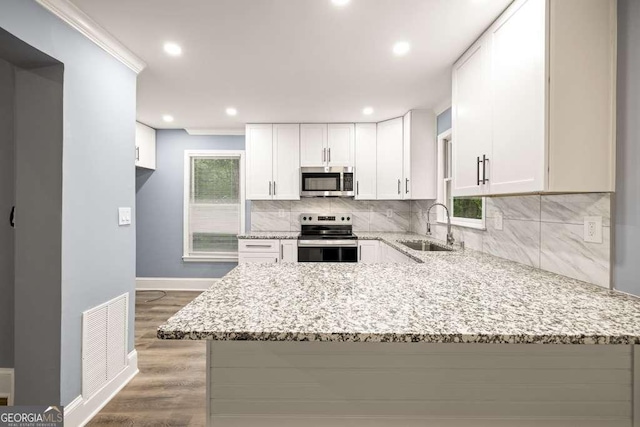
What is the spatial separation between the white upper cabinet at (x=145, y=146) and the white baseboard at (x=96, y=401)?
2.83 meters

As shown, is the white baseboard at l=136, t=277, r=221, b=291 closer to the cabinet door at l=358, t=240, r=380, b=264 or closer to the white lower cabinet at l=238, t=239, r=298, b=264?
the white lower cabinet at l=238, t=239, r=298, b=264

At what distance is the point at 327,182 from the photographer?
13.5ft

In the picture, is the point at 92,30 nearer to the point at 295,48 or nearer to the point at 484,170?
the point at 295,48

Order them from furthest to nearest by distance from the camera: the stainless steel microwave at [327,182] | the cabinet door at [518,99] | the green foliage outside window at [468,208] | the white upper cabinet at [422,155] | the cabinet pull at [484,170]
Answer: the stainless steel microwave at [327,182] → the white upper cabinet at [422,155] → the green foliage outside window at [468,208] → the cabinet pull at [484,170] → the cabinet door at [518,99]

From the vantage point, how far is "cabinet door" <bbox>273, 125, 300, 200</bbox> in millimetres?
4160

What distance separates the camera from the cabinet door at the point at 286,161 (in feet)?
13.6

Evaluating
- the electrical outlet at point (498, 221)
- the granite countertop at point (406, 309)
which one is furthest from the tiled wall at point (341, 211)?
the granite countertop at point (406, 309)

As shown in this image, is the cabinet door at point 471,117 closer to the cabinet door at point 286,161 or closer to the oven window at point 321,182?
the oven window at point 321,182

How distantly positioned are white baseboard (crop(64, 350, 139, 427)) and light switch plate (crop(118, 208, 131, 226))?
3.30ft

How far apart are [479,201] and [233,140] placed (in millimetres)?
3539

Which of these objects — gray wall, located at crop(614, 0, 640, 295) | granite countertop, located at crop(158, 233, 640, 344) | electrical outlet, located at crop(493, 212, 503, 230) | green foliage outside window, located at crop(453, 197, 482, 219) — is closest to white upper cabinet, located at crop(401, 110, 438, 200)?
green foliage outside window, located at crop(453, 197, 482, 219)

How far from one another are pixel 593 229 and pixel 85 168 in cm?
273

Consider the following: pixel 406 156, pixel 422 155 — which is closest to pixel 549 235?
pixel 422 155

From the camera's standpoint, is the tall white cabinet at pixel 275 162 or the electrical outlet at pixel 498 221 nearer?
the electrical outlet at pixel 498 221
